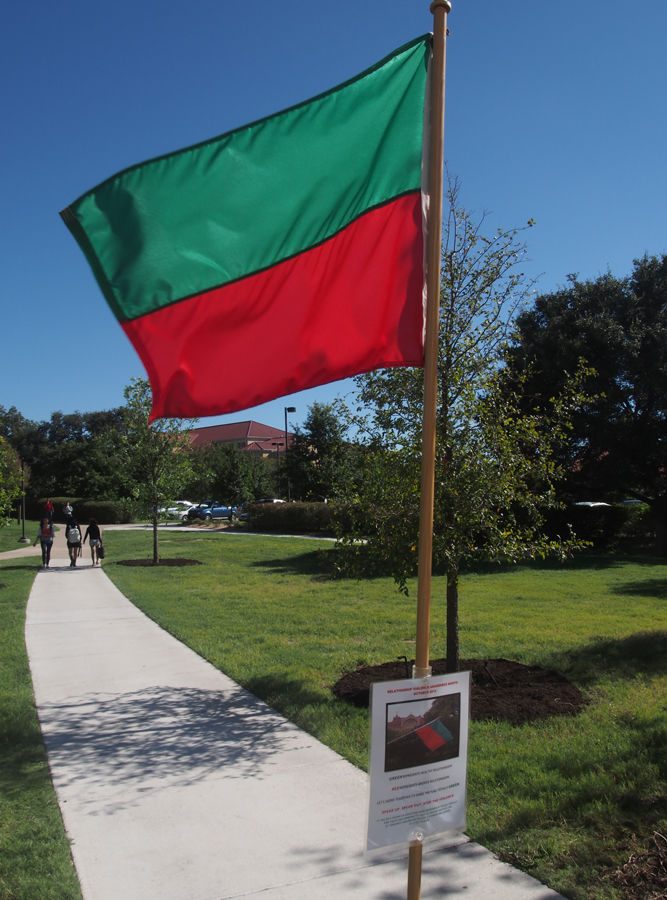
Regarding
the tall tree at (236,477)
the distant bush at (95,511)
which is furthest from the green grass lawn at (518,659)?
the distant bush at (95,511)

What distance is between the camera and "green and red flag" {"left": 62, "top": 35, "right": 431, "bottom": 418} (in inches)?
151

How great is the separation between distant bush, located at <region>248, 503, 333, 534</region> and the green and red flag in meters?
28.8

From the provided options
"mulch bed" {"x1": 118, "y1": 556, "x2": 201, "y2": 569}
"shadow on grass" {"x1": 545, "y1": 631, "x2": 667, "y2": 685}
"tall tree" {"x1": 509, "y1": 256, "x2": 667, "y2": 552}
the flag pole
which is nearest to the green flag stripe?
the flag pole

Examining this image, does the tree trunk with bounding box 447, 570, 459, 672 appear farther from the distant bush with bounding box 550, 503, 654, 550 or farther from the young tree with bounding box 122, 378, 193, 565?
the distant bush with bounding box 550, 503, 654, 550

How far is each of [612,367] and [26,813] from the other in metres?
21.7

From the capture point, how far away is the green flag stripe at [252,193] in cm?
387

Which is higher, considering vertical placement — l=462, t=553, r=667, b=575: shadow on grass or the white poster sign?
the white poster sign

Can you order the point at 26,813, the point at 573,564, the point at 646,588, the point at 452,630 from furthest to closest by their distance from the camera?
the point at 573,564, the point at 646,588, the point at 452,630, the point at 26,813

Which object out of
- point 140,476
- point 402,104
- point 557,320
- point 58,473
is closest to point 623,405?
point 557,320

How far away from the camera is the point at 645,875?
3727 mm

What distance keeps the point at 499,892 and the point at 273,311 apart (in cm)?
300

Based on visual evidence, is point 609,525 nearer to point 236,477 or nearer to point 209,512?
point 236,477

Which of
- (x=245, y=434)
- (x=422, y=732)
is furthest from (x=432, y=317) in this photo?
(x=245, y=434)

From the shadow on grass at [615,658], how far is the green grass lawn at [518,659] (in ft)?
0.07
